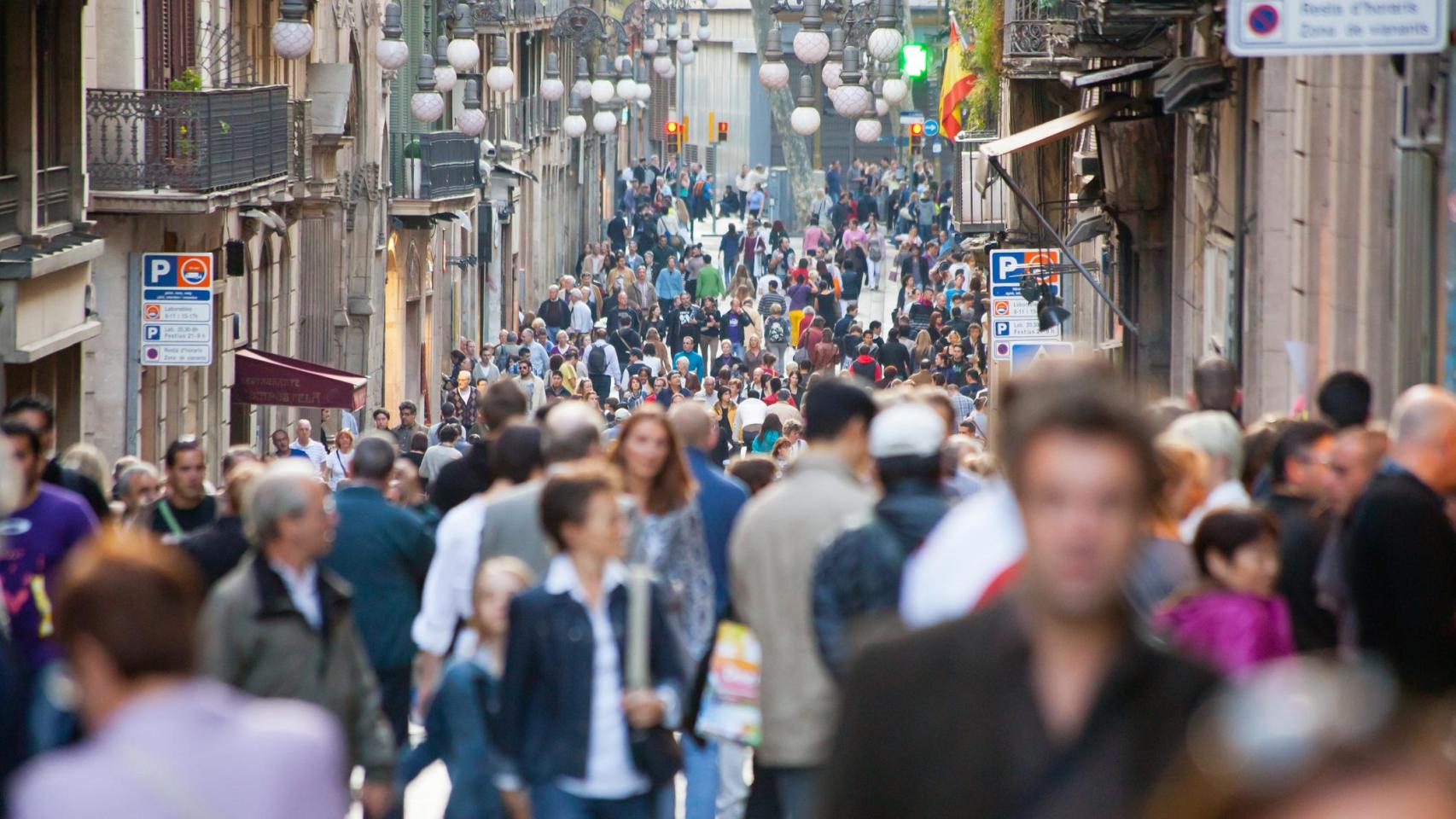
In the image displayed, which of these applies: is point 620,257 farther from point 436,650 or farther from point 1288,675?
point 1288,675

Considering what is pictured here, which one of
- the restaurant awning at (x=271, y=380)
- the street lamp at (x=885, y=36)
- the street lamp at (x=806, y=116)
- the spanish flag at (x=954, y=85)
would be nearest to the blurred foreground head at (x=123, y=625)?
the street lamp at (x=885, y=36)

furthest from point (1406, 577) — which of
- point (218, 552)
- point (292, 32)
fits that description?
point (292, 32)

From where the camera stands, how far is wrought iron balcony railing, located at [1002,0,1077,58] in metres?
23.3

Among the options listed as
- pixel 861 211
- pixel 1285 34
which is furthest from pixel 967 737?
Answer: pixel 861 211

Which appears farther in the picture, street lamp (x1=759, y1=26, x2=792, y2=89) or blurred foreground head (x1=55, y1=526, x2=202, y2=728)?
street lamp (x1=759, y1=26, x2=792, y2=89)

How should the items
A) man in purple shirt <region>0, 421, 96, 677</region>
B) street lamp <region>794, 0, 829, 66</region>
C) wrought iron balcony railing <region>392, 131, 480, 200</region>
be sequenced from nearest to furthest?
1. man in purple shirt <region>0, 421, 96, 677</region>
2. street lamp <region>794, 0, 829, 66</region>
3. wrought iron balcony railing <region>392, 131, 480, 200</region>

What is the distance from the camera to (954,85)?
102 feet

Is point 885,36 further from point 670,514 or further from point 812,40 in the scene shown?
point 670,514

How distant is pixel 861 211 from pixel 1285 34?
51.6m

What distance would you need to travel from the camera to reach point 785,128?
62188 mm

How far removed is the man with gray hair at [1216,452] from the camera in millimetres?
7301

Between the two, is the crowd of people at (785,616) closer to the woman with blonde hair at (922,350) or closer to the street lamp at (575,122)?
the woman with blonde hair at (922,350)

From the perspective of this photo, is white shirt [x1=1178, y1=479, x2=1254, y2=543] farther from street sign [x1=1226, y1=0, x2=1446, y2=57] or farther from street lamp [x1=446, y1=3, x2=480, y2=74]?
street lamp [x1=446, y1=3, x2=480, y2=74]

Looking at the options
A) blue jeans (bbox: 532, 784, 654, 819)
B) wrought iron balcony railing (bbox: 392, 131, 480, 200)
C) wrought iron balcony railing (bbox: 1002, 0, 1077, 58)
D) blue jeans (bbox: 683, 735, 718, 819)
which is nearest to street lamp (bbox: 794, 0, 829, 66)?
wrought iron balcony railing (bbox: 1002, 0, 1077, 58)
